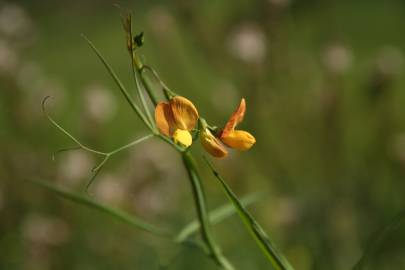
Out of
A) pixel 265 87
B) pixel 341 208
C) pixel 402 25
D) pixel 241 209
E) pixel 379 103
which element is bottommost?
pixel 402 25

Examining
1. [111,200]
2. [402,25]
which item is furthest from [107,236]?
[402,25]

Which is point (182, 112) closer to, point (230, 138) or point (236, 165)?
point (230, 138)

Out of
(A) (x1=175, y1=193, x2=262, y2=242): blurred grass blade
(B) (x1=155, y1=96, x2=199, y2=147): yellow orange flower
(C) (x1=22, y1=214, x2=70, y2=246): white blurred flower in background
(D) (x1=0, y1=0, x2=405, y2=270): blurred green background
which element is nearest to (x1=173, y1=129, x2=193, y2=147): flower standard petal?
(B) (x1=155, y1=96, x2=199, y2=147): yellow orange flower

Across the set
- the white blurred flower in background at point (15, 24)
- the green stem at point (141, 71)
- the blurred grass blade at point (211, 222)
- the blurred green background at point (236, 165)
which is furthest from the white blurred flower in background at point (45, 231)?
the green stem at point (141, 71)

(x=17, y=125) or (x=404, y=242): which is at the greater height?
(x=17, y=125)

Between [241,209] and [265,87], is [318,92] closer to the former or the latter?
[265,87]

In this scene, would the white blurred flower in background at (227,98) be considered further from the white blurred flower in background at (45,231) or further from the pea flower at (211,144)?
the pea flower at (211,144)

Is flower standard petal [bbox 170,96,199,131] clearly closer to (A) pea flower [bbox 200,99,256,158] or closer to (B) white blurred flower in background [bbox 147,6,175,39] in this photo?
(A) pea flower [bbox 200,99,256,158]
